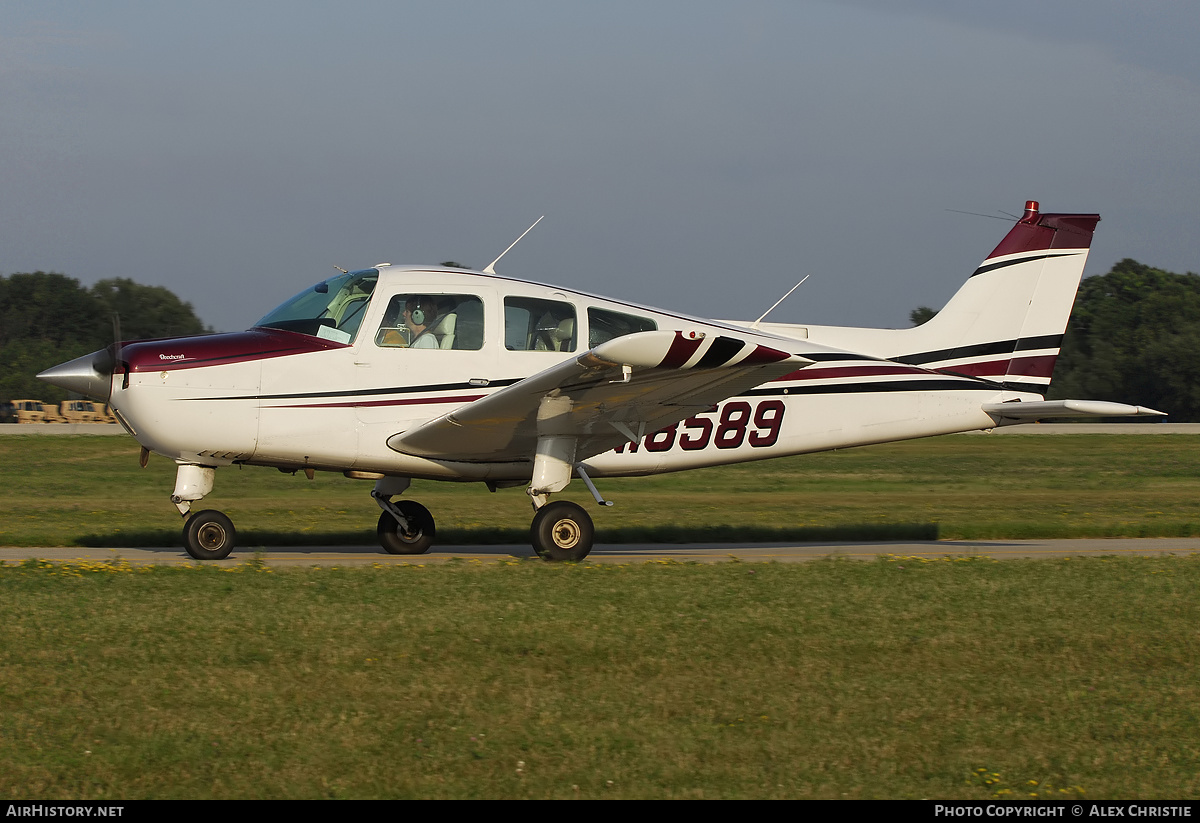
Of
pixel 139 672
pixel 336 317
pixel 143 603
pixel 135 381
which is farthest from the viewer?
pixel 336 317

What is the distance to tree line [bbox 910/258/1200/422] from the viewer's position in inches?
2056

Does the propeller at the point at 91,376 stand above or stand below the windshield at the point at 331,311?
below

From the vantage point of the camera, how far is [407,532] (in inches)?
440

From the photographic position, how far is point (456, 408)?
1005 cm

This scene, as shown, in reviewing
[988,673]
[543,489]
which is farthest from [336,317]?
[988,673]

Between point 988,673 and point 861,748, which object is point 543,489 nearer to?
point 988,673

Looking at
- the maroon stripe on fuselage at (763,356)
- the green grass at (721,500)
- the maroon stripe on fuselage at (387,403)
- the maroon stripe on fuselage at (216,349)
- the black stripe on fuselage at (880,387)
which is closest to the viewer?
the maroon stripe on fuselage at (763,356)

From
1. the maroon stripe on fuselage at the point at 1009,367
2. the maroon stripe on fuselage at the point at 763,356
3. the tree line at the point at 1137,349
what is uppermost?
the tree line at the point at 1137,349

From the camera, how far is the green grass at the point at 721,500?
44.1 ft

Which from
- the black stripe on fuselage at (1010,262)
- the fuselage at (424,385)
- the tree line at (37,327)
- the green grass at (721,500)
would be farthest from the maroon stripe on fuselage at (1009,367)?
the tree line at (37,327)

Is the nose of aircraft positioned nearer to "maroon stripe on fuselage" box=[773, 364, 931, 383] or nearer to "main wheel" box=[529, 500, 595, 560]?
"main wheel" box=[529, 500, 595, 560]

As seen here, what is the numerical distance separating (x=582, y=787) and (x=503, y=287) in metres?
6.39

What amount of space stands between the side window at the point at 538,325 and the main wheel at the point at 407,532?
215 centimetres

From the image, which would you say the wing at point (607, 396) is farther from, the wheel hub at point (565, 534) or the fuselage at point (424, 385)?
the wheel hub at point (565, 534)
